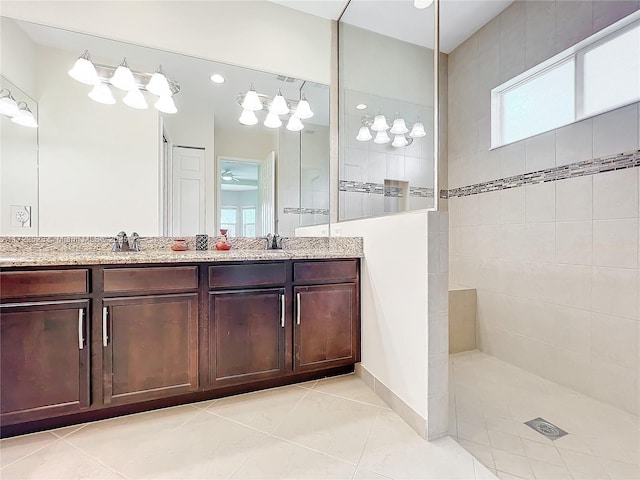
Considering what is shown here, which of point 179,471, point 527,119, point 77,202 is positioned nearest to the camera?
point 179,471

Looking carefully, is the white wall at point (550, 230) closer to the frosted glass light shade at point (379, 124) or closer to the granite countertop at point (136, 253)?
the frosted glass light shade at point (379, 124)

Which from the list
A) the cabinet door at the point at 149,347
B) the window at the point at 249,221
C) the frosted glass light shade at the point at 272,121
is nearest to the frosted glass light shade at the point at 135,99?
the frosted glass light shade at the point at 272,121

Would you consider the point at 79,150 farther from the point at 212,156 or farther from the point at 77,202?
the point at 212,156

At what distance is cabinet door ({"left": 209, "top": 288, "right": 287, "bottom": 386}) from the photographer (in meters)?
1.73

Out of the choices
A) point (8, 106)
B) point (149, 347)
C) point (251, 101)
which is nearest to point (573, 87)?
point (251, 101)

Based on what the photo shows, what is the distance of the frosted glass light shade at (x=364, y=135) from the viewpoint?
265 centimetres

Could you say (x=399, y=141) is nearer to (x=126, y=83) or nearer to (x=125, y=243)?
(x=126, y=83)

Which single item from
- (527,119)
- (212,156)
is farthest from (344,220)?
(527,119)

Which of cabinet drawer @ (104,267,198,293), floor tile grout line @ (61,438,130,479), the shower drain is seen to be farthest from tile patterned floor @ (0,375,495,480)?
cabinet drawer @ (104,267,198,293)

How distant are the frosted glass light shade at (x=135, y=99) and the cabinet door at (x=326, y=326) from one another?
163cm

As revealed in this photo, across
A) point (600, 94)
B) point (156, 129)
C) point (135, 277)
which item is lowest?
point (135, 277)

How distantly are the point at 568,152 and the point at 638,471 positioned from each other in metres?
1.80

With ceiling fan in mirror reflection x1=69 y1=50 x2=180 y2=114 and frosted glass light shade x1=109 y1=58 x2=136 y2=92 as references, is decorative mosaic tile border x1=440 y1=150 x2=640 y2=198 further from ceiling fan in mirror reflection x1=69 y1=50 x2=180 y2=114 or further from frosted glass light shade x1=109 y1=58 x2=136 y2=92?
frosted glass light shade x1=109 y1=58 x2=136 y2=92

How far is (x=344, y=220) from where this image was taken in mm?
2514
